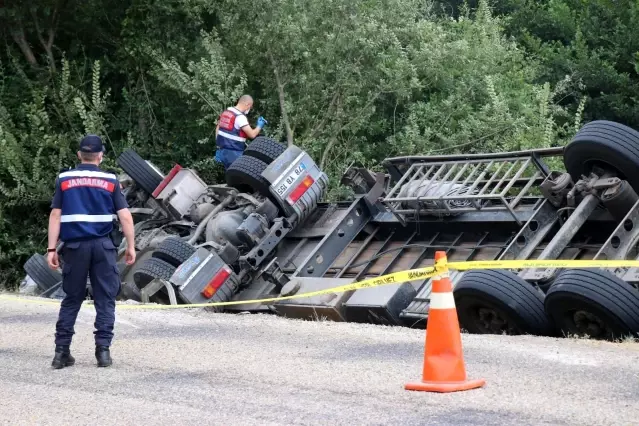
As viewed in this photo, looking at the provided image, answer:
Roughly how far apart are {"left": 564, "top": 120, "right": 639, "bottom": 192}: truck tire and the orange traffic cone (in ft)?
11.7

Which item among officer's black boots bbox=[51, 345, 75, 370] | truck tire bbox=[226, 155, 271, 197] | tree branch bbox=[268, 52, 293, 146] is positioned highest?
tree branch bbox=[268, 52, 293, 146]

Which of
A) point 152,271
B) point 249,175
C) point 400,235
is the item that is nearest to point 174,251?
point 152,271

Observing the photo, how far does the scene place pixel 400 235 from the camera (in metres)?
11.8

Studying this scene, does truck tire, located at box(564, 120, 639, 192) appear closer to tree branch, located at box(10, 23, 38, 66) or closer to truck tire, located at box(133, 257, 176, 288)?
truck tire, located at box(133, 257, 176, 288)

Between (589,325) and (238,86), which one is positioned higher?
(238,86)

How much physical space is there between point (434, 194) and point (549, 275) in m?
2.33

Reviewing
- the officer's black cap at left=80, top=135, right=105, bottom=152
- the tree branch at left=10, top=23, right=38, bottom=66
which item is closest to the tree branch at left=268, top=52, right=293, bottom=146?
the tree branch at left=10, top=23, right=38, bottom=66

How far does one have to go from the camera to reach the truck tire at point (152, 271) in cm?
1154

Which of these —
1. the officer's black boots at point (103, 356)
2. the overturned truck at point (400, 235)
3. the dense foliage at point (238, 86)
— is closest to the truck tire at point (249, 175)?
the overturned truck at point (400, 235)

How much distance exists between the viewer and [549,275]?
8914 mm

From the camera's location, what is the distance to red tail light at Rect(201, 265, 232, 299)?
11.4 metres

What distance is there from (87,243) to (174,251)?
4122 millimetres

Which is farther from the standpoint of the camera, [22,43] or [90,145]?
[22,43]

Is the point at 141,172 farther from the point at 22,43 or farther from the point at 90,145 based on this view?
the point at 22,43
